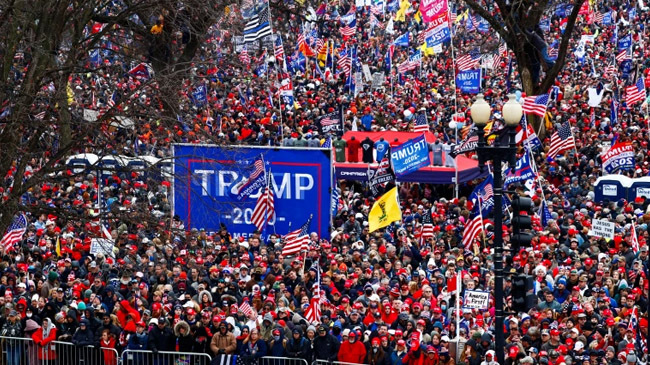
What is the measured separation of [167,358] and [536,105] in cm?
1454

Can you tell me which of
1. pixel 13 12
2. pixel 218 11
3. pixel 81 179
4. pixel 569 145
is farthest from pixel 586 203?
pixel 13 12

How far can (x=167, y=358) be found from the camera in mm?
19578

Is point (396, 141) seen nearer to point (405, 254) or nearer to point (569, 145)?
point (569, 145)

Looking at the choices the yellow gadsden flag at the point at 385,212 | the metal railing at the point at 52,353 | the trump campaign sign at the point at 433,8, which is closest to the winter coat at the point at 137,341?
the metal railing at the point at 52,353

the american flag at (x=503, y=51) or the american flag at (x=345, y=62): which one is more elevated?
the american flag at (x=503, y=51)

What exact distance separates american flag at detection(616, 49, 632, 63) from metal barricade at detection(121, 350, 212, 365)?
2615 centimetres

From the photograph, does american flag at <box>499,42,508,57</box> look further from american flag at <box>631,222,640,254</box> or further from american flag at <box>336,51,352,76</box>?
american flag at <box>631,222,640,254</box>

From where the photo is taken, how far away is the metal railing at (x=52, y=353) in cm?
1986

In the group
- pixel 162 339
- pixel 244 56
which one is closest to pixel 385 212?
pixel 162 339

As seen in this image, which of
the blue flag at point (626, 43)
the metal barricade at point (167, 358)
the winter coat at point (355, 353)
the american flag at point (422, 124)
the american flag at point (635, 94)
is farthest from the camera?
the blue flag at point (626, 43)

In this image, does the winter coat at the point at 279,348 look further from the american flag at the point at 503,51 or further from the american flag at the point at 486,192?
the american flag at the point at 503,51

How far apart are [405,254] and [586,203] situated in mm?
5379

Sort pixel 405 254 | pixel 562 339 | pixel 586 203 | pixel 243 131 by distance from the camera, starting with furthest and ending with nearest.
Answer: pixel 243 131, pixel 586 203, pixel 405 254, pixel 562 339

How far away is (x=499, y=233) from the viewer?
16.7 metres
